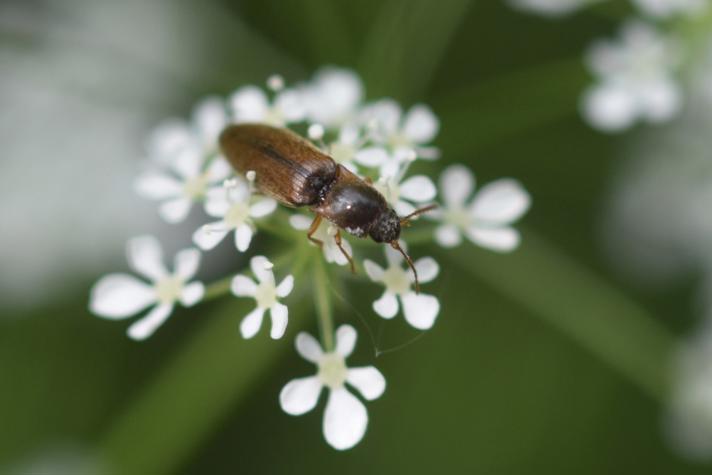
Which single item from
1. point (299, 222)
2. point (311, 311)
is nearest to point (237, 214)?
point (299, 222)

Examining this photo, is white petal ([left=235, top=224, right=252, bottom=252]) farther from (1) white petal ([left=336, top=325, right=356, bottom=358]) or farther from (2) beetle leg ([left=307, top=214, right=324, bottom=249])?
(1) white petal ([left=336, top=325, right=356, bottom=358])

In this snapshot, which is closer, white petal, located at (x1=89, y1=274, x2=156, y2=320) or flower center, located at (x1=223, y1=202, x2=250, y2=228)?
flower center, located at (x1=223, y1=202, x2=250, y2=228)

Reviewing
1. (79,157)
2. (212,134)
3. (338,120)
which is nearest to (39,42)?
(79,157)

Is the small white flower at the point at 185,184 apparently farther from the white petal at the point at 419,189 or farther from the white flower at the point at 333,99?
the white petal at the point at 419,189

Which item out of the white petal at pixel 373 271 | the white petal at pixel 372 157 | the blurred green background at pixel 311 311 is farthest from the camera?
the blurred green background at pixel 311 311

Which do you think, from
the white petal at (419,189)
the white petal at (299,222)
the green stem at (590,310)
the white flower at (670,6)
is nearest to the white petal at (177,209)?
the white petal at (299,222)

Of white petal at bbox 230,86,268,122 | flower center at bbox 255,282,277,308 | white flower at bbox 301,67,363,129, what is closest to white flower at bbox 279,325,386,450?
flower center at bbox 255,282,277,308
